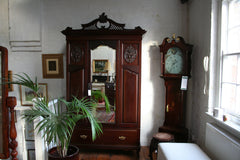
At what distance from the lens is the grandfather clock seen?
2.53m

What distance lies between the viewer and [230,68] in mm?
1895

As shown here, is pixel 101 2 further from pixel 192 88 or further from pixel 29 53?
pixel 192 88

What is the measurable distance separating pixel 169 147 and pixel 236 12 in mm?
1641

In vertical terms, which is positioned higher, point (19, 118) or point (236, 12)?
point (236, 12)

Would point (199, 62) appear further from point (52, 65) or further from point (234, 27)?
point (52, 65)

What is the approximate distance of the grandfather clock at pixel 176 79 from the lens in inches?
99.5

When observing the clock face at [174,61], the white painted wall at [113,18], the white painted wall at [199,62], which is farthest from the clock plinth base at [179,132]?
the clock face at [174,61]

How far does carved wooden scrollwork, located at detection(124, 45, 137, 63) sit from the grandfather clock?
0.46m

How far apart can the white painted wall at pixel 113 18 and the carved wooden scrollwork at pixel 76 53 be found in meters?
0.61

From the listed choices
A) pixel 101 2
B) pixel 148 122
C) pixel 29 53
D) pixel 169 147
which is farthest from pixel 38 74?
pixel 169 147

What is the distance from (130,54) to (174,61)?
681mm

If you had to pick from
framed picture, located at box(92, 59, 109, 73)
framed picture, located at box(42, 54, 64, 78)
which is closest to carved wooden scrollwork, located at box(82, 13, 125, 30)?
framed picture, located at box(92, 59, 109, 73)

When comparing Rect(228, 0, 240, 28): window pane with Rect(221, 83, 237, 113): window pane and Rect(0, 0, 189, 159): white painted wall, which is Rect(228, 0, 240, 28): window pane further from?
Rect(0, 0, 189, 159): white painted wall

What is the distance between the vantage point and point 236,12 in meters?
1.83
